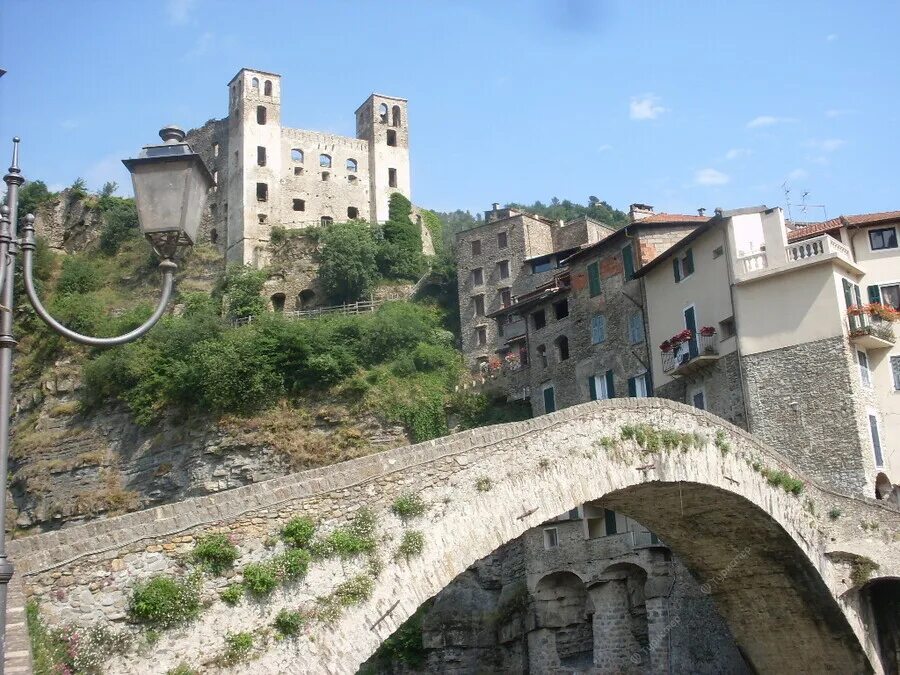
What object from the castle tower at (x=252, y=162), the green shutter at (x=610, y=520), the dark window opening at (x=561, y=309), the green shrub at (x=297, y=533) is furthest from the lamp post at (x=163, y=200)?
the castle tower at (x=252, y=162)

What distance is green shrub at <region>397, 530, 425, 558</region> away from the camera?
14.3 m

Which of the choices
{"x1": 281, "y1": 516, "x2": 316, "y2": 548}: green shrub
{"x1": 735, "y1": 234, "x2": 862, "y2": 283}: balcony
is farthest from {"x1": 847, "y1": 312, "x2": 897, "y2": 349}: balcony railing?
{"x1": 281, "y1": 516, "x2": 316, "y2": 548}: green shrub

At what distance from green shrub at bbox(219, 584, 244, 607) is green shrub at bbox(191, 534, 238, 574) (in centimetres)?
24

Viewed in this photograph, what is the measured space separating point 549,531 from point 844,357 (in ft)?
39.4

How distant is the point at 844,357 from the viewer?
29250 mm

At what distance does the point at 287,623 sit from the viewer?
12953mm

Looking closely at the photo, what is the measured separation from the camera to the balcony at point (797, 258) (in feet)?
98.3

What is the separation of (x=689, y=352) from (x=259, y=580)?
72.6 ft

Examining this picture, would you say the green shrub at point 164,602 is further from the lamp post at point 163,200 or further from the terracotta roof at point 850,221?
the terracotta roof at point 850,221

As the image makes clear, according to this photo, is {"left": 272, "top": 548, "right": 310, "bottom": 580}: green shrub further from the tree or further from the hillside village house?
the tree

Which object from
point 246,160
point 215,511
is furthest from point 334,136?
point 215,511

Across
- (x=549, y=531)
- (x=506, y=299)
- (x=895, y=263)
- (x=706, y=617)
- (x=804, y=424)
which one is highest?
(x=506, y=299)

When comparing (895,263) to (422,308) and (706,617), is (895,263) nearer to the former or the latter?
(706,617)

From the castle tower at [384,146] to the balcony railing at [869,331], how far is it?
132 ft
